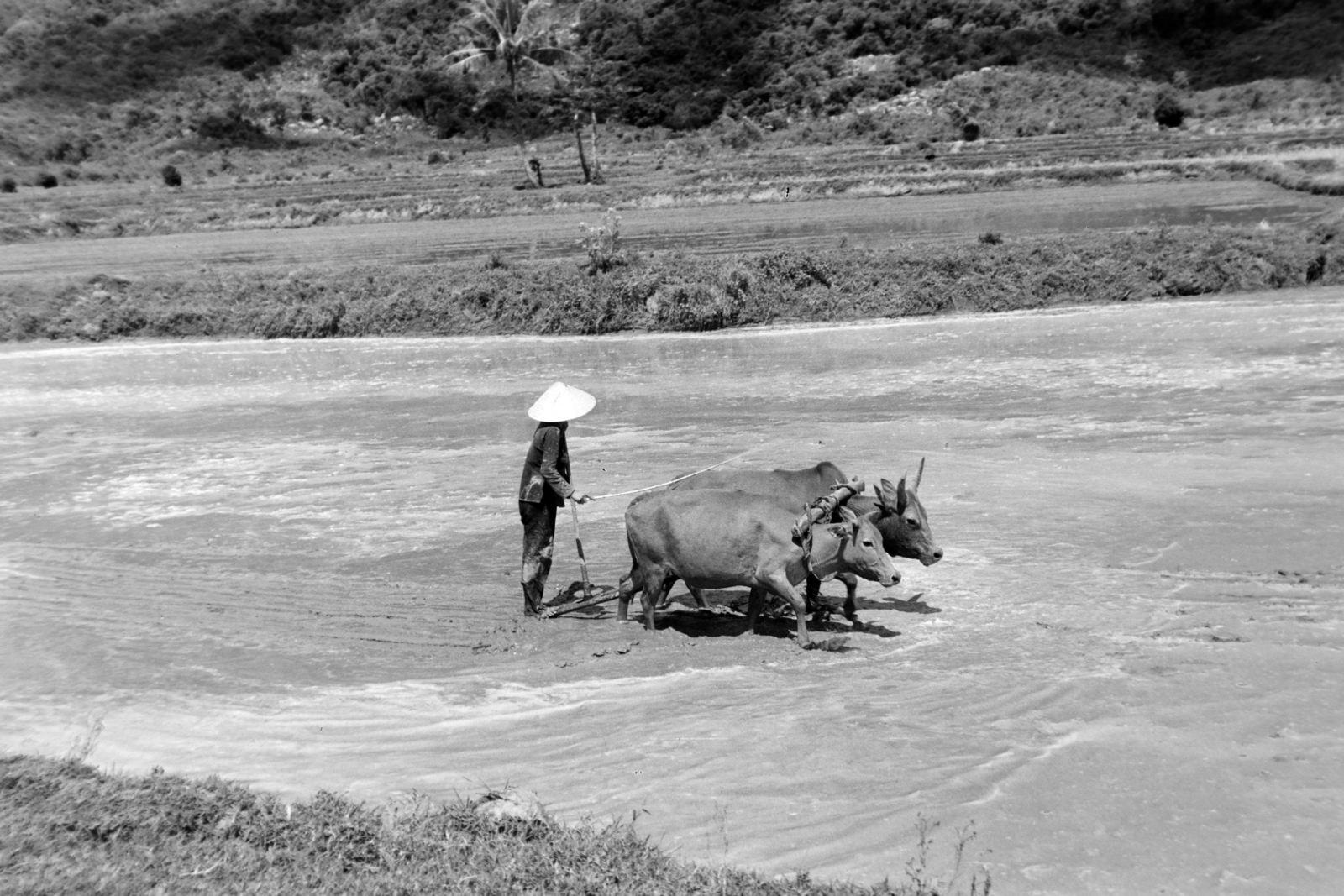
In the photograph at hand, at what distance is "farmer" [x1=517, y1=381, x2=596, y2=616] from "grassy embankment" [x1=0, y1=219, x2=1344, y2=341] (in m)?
15.4

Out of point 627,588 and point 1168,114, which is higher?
point 1168,114

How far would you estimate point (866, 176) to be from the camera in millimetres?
49875

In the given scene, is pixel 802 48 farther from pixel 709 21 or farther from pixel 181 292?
pixel 181 292

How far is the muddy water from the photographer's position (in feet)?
23.9

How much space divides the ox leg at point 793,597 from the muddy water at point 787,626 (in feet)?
0.72

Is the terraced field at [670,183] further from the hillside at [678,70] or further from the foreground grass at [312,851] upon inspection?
the foreground grass at [312,851]

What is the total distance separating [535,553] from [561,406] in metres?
1.32

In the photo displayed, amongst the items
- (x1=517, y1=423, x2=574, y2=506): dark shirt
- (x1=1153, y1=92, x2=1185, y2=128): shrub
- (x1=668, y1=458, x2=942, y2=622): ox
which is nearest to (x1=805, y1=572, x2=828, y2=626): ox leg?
(x1=668, y1=458, x2=942, y2=622): ox

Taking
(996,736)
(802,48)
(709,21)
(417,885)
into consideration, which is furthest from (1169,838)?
(709,21)

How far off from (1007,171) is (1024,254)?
2243 centimetres

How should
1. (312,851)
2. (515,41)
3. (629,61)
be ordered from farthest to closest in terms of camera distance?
(629,61), (515,41), (312,851)

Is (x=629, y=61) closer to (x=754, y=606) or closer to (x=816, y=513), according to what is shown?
(x=754, y=606)

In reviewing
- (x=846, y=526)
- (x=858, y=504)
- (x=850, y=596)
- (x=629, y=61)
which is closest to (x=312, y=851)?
(x=846, y=526)

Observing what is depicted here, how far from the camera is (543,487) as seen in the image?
36.2ft
